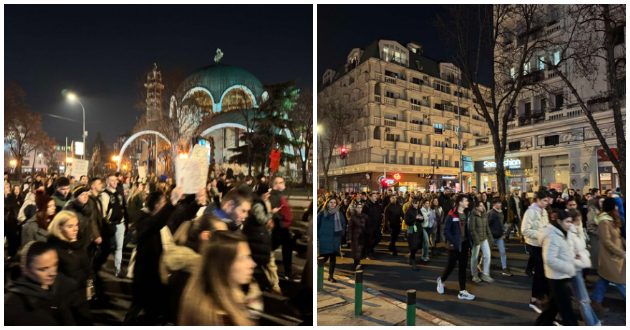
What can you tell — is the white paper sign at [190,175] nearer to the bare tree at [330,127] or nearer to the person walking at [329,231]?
the bare tree at [330,127]

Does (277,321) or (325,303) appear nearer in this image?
(277,321)

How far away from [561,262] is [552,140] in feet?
44.8

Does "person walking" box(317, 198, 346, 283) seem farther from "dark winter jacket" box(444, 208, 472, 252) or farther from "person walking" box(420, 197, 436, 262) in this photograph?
"person walking" box(420, 197, 436, 262)

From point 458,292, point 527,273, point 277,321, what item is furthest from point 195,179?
point 527,273

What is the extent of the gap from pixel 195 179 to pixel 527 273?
6180 mm

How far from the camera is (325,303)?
504 centimetres

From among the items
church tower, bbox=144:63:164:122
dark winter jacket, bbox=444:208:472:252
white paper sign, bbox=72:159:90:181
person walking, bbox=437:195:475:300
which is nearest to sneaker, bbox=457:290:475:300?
person walking, bbox=437:195:475:300

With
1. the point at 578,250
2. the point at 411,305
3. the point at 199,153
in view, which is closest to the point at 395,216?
the point at 411,305

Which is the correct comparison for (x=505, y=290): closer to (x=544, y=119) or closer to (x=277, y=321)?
(x=277, y=321)

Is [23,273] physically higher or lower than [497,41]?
lower

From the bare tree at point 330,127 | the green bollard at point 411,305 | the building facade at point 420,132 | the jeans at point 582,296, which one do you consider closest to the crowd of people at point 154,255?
the bare tree at point 330,127

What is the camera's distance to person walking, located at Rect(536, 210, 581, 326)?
Answer: 3.54 meters

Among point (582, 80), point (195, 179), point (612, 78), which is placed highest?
point (582, 80)

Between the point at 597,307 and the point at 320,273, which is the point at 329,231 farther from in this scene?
the point at 597,307
